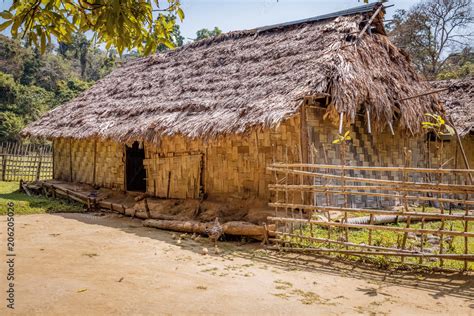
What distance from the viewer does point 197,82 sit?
947cm

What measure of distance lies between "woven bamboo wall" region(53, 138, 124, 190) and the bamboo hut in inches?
1.8

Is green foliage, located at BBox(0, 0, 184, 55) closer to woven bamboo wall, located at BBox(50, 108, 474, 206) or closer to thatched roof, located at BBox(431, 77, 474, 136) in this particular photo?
woven bamboo wall, located at BBox(50, 108, 474, 206)

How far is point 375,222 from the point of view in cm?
706

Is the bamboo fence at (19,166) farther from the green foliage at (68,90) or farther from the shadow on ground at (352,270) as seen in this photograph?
the green foliage at (68,90)

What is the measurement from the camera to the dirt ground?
3.29 m

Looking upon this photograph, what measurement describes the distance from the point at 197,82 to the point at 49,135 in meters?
4.69

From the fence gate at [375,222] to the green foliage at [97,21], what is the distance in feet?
9.60

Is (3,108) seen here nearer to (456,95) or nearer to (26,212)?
(26,212)

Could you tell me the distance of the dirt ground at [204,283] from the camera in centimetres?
329

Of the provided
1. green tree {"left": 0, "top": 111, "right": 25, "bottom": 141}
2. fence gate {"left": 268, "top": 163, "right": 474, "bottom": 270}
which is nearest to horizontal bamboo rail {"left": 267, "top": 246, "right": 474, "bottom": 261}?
fence gate {"left": 268, "top": 163, "right": 474, "bottom": 270}

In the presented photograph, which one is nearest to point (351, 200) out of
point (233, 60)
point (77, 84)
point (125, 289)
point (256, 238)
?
point (256, 238)

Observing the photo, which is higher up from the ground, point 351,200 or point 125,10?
point 125,10

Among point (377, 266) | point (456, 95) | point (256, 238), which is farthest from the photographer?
point (456, 95)

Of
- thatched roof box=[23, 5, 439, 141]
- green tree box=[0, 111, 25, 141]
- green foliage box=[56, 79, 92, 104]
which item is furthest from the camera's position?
green foliage box=[56, 79, 92, 104]
